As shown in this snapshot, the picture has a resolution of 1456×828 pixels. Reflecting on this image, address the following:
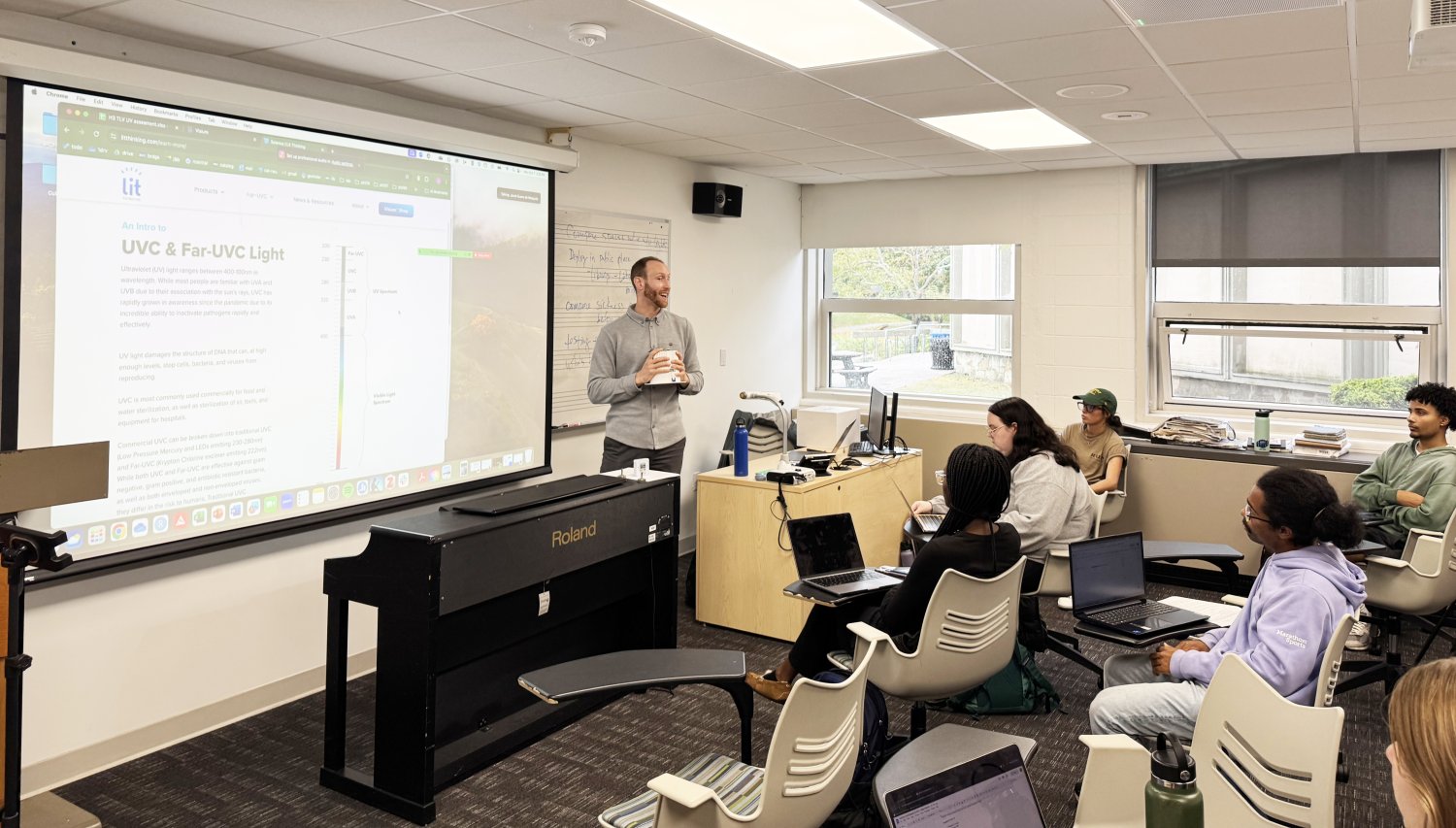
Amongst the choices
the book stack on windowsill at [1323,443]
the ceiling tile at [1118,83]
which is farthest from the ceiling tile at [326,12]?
the book stack on windowsill at [1323,443]

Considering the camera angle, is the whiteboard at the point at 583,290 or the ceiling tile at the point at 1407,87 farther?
the whiteboard at the point at 583,290

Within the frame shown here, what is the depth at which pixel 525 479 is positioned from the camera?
196 inches

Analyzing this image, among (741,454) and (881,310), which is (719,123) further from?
(881,310)

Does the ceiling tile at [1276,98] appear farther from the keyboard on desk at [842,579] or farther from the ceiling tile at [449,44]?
the ceiling tile at [449,44]

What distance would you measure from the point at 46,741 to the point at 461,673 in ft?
4.29

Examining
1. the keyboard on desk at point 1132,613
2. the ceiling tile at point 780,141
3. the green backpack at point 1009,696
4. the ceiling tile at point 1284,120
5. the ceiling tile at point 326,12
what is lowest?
the green backpack at point 1009,696

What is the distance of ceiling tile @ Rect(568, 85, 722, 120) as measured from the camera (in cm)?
420

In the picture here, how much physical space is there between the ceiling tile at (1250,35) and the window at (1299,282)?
2844mm

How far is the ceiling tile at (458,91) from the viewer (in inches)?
158

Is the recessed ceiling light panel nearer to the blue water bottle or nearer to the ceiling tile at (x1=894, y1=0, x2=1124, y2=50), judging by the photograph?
the ceiling tile at (x1=894, y1=0, x2=1124, y2=50)

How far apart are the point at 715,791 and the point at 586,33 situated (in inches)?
93.2

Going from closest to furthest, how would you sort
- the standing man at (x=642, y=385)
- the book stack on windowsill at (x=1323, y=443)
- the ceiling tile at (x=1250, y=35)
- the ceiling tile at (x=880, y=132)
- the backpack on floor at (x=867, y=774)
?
the backpack on floor at (x=867, y=774)
the ceiling tile at (x=1250, y=35)
the standing man at (x=642, y=385)
the ceiling tile at (x=880, y=132)
the book stack on windowsill at (x=1323, y=443)

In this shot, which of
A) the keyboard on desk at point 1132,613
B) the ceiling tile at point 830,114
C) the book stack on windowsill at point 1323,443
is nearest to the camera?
the keyboard on desk at point 1132,613

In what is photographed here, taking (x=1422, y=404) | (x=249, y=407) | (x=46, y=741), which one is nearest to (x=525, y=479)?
(x=249, y=407)
